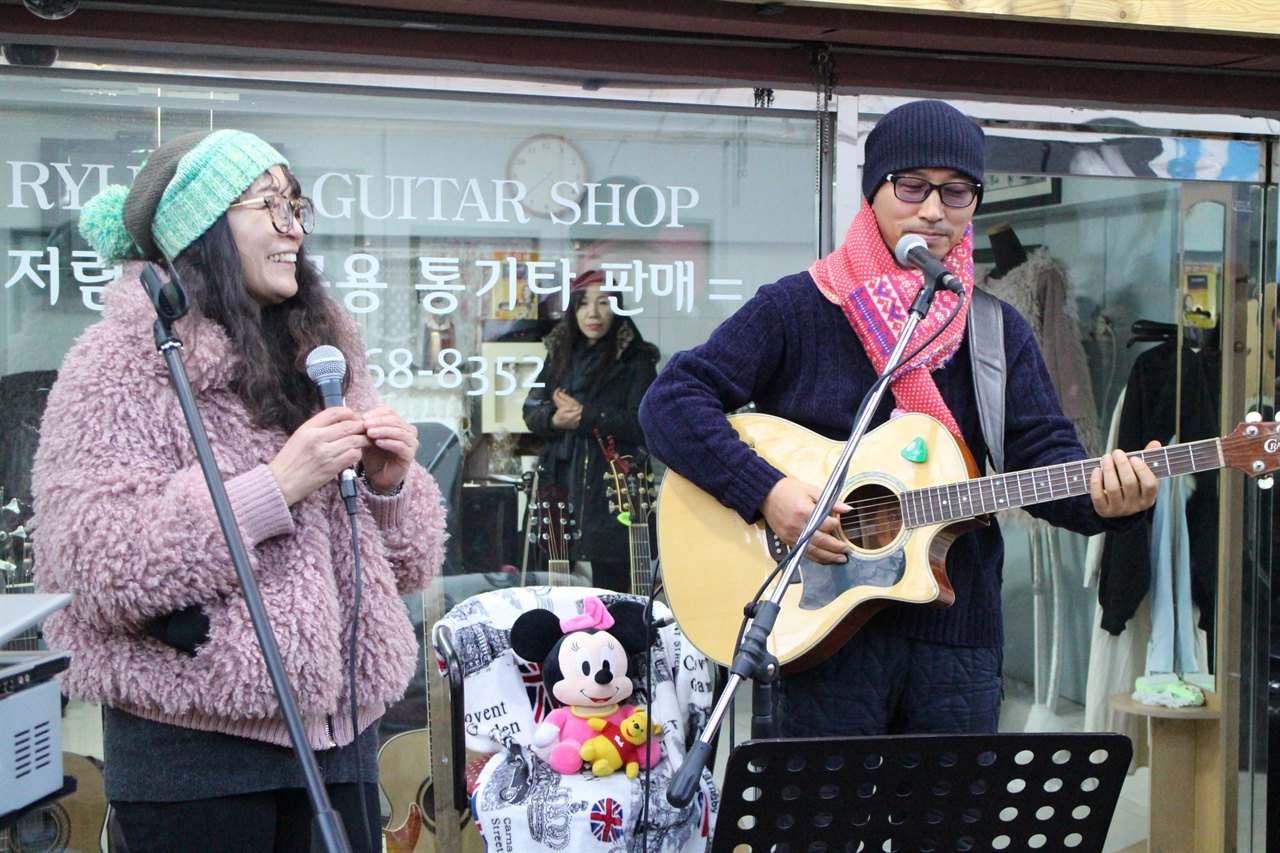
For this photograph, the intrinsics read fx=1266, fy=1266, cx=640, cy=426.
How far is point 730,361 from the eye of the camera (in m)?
2.74

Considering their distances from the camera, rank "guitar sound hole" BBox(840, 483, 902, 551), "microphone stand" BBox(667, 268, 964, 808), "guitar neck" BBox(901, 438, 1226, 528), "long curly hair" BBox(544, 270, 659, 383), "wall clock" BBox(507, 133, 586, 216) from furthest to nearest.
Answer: "long curly hair" BBox(544, 270, 659, 383)
"wall clock" BBox(507, 133, 586, 216)
"guitar sound hole" BBox(840, 483, 902, 551)
"guitar neck" BBox(901, 438, 1226, 528)
"microphone stand" BBox(667, 268, 964, 808)

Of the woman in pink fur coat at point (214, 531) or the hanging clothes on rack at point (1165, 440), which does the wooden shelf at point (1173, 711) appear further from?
the woman in pink fur coat at point (214, 531)

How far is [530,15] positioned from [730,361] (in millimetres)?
1236

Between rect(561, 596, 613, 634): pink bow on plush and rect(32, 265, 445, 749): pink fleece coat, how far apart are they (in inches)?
51.7

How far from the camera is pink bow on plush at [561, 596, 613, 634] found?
3.41 m

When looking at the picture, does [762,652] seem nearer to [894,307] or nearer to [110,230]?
[894,307]

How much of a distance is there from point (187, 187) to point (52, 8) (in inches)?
53.5

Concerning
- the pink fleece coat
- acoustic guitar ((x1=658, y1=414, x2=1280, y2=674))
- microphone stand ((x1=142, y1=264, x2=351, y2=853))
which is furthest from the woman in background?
microphone stand ((x1=142, y1=264, x2=351, y2=853))

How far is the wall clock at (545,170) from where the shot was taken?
3693 millimetres

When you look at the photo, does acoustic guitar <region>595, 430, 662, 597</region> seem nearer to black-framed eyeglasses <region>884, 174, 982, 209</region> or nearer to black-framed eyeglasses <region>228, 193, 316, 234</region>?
black-framed eyeglasses <region>884, 174, 982, 209</region>

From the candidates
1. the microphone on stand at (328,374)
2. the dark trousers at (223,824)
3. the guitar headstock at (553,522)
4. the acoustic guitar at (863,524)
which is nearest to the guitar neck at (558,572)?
the guitar headstock at (553,522)

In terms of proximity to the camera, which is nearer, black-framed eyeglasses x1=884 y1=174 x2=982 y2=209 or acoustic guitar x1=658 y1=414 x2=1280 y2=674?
acoustic guitar x1=658 y1=414 x2=1280 y2=674

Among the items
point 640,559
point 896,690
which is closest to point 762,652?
point 896,690

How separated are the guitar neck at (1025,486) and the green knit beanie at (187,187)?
4.65 feet
